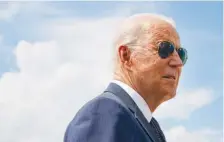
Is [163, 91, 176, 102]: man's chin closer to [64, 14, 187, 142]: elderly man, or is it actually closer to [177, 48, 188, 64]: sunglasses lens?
[64, 14, 187, 142]: elderly man

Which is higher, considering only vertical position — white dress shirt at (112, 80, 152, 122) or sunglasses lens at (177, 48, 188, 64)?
sunglasses lens at (177, 48, 188, 64)

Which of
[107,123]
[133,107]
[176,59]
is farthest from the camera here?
[176,59]

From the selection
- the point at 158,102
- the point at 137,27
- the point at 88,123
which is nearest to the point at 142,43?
the point at 137,27

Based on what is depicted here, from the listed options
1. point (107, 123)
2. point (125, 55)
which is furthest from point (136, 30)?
point (107, 123)

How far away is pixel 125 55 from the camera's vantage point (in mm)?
2871

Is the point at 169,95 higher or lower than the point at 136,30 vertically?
lower

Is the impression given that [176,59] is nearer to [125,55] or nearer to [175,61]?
[175,61]

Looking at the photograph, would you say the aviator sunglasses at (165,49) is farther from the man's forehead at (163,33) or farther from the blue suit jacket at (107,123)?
the blue suit jacket at (107,123)

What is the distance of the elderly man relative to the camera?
268 cm

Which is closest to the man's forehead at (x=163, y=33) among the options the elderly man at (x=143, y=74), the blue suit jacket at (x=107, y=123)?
the elderly man at (x=143, y=74)

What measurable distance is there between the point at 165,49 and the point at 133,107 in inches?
13.1

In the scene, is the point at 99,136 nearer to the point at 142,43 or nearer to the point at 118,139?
the point at 118,139

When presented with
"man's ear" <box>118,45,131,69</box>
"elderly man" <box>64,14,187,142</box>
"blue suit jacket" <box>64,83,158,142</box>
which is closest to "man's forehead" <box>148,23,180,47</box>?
"elderly man" <box>64,14,187,142</box>

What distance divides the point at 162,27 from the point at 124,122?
1.87 ft
